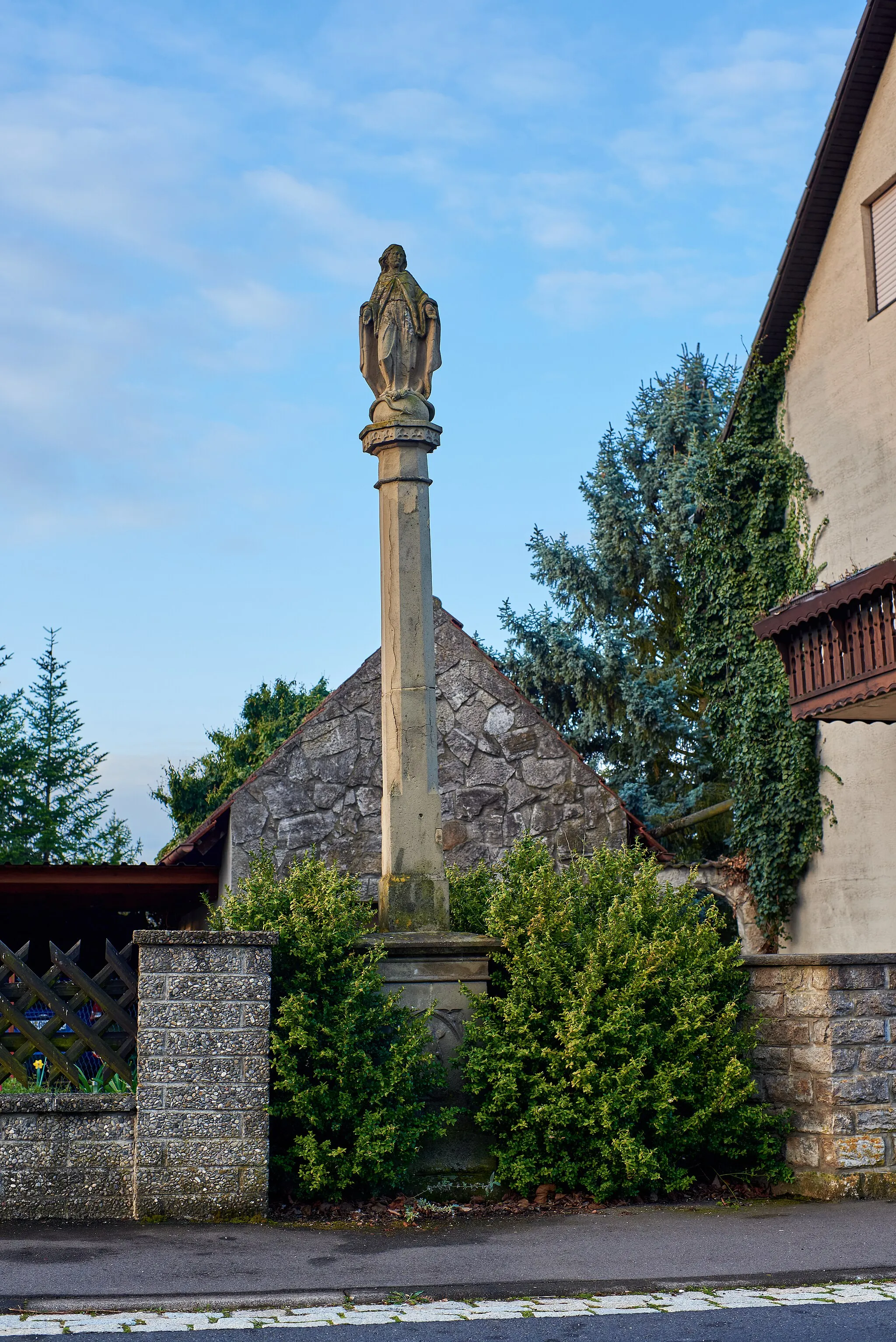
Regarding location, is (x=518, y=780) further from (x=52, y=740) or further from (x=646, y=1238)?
(x=52, y=740)

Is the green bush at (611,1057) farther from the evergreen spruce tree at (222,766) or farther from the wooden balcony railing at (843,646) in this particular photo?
the evergreen spruce tree at (222,766)

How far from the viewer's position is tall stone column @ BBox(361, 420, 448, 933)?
7.77 metres

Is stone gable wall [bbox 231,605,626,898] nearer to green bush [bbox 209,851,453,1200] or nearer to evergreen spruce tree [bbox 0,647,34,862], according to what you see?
green bush [bbox 209,851,453,1200]

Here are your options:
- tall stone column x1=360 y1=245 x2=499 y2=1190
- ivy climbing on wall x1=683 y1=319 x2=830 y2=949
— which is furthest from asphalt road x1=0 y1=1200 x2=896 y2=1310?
ivy climbing on wall x1=683 y1=319 x2=830 y2=949

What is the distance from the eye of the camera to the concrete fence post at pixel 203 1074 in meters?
6.30

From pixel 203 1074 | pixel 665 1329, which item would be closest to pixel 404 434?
pixel 203 1074

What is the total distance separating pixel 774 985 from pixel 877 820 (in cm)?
617

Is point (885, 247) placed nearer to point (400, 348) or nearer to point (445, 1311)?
point (400, 348)

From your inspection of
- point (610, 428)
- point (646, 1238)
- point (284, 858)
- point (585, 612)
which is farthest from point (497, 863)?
point (610, 428)

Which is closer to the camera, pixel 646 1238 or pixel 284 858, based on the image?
pixel 646 1238

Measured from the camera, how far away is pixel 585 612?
2594 centimetres

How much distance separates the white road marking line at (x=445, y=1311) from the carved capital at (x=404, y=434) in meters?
5.16

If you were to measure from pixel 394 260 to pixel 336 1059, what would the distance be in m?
5.18

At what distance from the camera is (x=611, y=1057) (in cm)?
686
